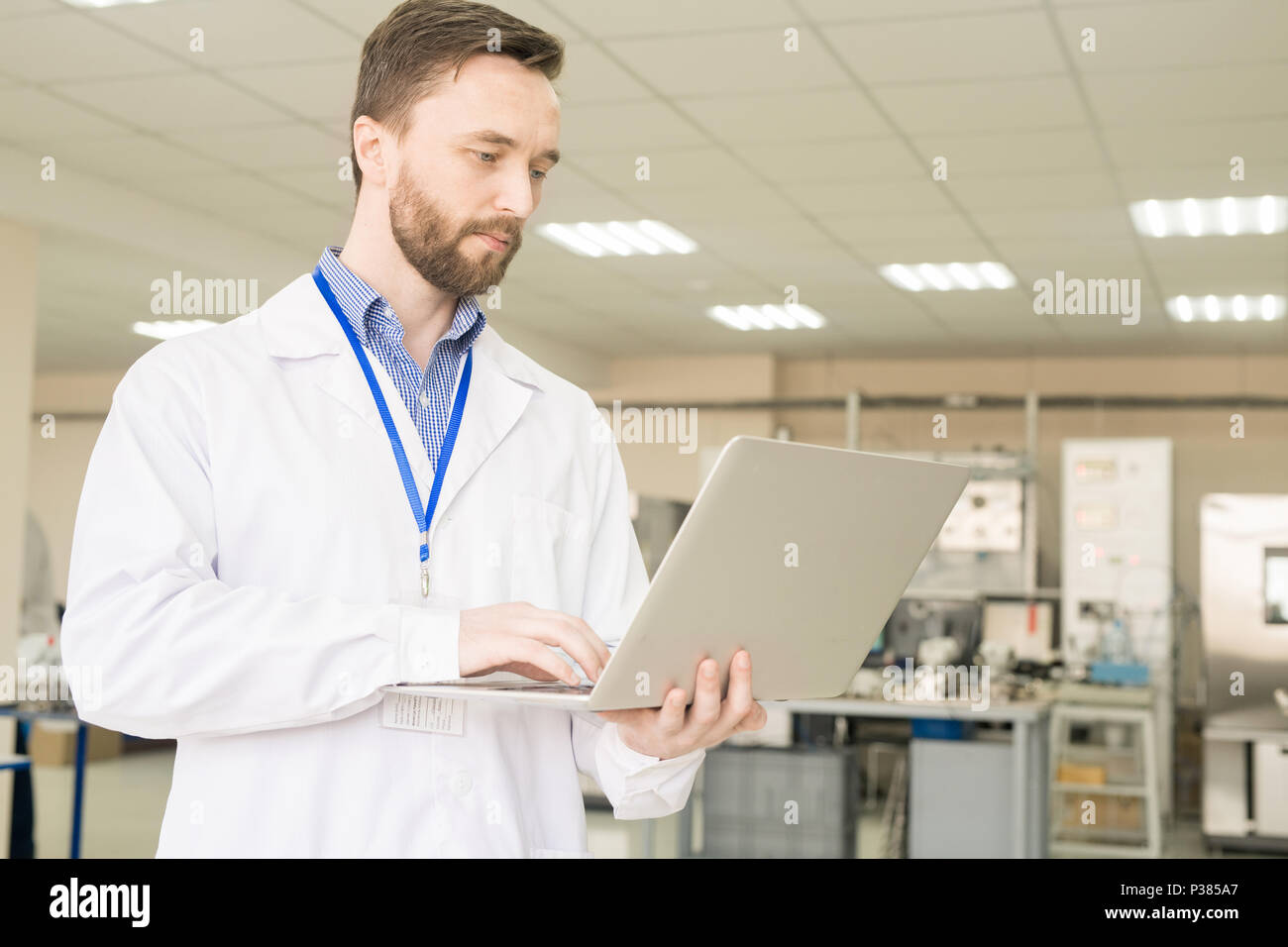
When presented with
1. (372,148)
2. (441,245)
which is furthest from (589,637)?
(372,148)

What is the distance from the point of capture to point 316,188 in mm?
5906

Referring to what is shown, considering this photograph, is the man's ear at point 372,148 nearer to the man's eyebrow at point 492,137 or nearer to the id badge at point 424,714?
the man's eyebrow at point 492,137

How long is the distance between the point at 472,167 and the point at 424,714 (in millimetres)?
508

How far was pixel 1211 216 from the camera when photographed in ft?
20.0

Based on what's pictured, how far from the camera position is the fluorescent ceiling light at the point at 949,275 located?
7273 mm

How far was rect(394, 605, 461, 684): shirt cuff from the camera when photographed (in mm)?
1081

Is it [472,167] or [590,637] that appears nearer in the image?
[590,637]

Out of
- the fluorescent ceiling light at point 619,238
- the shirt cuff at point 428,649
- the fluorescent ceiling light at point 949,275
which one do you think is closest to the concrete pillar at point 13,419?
→ the fluorescent ceiling light at point 619,238

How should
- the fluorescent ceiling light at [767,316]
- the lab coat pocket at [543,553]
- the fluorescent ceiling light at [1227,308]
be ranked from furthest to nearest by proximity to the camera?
the fluorescent ceiling light at [767,316] → the fluorescent ceiling light at [1227,308] → the lab coat pocket at [543,553]

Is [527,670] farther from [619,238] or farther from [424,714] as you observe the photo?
[619,238]

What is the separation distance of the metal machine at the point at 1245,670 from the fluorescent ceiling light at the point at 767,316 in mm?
2760

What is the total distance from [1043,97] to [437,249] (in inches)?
152

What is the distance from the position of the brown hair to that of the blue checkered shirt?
158mm
